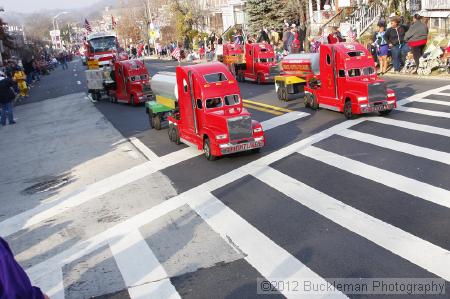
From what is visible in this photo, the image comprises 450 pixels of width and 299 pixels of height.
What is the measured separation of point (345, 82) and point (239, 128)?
4960 millimetres

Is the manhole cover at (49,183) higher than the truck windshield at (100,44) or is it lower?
lower

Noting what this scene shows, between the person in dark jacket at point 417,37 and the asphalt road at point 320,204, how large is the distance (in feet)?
23.4

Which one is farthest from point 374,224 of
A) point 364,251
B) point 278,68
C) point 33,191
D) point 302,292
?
point 278,68

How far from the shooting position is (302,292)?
6.14 m

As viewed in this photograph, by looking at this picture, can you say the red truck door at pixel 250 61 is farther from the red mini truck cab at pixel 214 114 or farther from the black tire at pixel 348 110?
the red mini truck cab at pixel 214 114

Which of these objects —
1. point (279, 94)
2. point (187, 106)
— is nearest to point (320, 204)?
point (187, 106)

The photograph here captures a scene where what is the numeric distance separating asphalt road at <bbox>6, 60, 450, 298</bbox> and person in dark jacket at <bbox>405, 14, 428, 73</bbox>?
23.4 ft

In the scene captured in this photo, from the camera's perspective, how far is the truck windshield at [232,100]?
42.3 feet

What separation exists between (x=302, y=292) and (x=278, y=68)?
25625 mm

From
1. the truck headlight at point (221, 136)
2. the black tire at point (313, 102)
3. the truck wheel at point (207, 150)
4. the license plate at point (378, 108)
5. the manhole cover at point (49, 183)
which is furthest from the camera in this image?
the black tire at point (313, 102)

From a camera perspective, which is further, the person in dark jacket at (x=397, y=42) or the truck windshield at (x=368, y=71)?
the person in dark jacket at (x=397, y=42)

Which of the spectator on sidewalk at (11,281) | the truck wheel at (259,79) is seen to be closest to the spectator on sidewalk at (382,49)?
the truck wheel at (259,79)

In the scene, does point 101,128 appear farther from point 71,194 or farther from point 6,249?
point 6,249

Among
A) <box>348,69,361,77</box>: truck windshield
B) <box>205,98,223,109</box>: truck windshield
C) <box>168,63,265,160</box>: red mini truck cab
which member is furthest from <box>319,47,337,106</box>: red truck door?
<box>205,98,223,109</box>: truck windshield
